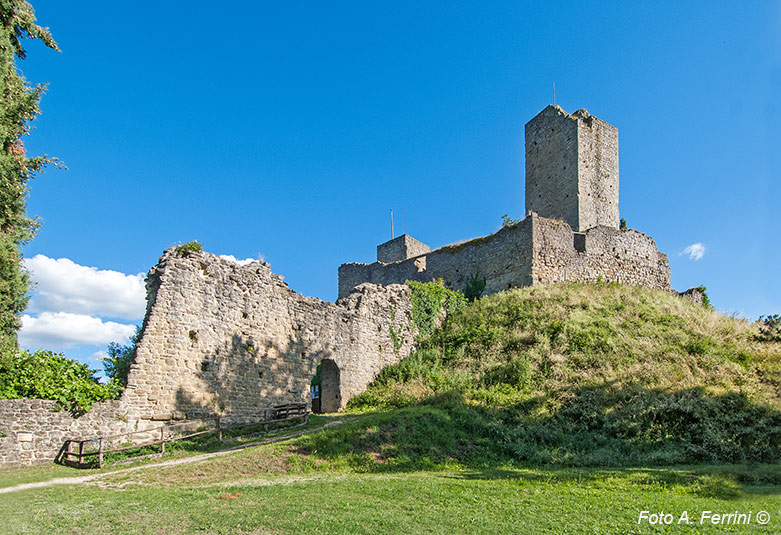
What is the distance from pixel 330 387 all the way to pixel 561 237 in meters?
12.4

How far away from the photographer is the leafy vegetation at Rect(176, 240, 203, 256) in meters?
13.9

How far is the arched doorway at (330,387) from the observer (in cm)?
1748

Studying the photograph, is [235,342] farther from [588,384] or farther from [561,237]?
[561,237]

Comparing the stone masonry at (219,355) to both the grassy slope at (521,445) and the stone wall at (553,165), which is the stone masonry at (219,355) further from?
the stone wall at (553,165)

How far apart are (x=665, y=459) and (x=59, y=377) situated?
1317 cm

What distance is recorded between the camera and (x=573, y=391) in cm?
1425

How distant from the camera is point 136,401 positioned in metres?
12.2

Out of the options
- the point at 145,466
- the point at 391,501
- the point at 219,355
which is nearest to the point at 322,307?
the point at 219,355

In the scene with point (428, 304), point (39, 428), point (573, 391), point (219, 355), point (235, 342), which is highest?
point (428, 304)

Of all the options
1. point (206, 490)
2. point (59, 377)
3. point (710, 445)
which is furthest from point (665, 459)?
point (59, 377)

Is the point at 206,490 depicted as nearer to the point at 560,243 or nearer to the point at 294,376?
the point at 294,376

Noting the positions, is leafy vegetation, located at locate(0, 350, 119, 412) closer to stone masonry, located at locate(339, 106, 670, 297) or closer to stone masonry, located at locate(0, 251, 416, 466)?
stone masonry, located at locate(0, 251, 416, 466)

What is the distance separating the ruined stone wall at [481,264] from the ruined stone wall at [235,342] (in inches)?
264

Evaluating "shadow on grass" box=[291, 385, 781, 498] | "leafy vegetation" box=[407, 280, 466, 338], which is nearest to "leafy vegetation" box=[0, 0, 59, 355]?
"shadow on grass" box=[291, 385, 781, 498]
